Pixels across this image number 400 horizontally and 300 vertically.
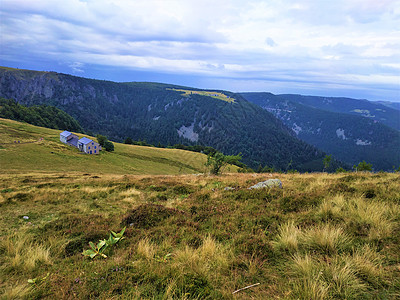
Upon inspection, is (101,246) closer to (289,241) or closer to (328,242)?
(289,241)

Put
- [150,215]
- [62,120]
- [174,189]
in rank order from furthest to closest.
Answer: [62,120]
[174,189]
[150,215]

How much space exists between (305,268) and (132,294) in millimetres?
3376

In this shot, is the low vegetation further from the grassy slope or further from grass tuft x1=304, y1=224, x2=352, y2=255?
the grassy slope

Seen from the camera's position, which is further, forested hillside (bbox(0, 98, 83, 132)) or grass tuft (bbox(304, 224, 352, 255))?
forested hillside (bbox(0, 98, 83, 132))

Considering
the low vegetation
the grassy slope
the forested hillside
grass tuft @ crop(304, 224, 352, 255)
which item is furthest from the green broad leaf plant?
the forested hillside

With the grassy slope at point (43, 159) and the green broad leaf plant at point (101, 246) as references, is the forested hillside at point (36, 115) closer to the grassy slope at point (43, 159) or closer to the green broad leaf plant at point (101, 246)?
the grassy slope at point (43, 159)

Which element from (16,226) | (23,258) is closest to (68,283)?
(23,258)

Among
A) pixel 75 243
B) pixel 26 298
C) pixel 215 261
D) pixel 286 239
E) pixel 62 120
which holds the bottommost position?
pixel 62 120

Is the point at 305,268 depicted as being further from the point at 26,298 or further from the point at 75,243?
the point at 75,243

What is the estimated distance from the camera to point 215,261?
449 centimetres

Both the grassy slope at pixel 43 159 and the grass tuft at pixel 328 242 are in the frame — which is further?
the grassy slope at pixel 43 159

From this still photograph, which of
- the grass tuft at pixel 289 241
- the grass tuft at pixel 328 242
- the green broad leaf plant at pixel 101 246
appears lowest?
the green broad leaf plant at pixel 101 246

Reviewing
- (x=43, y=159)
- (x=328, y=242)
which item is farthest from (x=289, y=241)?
(x=43, y=159)

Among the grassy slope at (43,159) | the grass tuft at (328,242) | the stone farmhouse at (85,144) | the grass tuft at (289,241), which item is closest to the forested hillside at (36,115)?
the stone farmhouse at (85,144)
